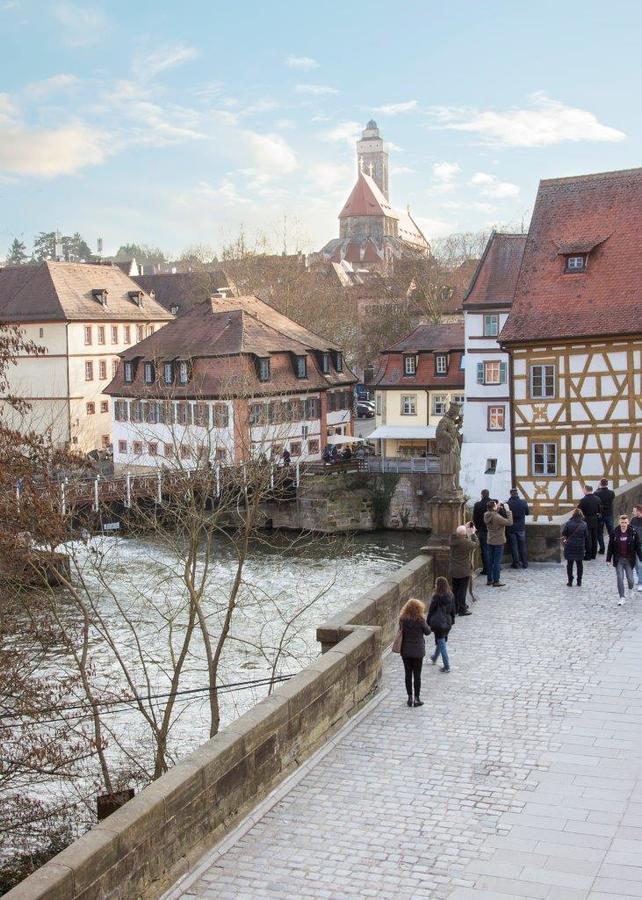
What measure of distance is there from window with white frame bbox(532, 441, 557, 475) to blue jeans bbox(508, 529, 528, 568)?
15599mm

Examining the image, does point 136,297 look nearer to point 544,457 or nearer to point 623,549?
point 544,457

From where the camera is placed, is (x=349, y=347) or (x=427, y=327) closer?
(x=427, y=327)

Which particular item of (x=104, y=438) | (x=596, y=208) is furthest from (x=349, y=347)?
(x=596, y=208)

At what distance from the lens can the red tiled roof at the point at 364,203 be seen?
15512cm

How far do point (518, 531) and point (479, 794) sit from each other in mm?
9548

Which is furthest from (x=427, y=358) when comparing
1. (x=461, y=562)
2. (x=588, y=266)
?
(x=461, y=562)

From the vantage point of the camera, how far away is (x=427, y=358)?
177 feet

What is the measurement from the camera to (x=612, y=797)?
30.9ft

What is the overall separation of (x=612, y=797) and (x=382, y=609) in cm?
474

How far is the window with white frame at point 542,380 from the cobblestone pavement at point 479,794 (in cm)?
2018

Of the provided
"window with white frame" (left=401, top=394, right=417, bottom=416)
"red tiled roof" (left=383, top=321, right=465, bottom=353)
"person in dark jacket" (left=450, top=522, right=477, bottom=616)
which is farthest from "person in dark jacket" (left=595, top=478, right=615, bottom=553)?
"window with white frame" (left=401, top=394, right=417, bottom=416)

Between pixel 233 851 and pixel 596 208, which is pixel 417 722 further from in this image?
pixel 596 208

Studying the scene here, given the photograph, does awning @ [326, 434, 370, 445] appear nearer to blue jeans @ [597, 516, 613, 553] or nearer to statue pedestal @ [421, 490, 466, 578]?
blue jeans @ [597, 516, 613, 553]

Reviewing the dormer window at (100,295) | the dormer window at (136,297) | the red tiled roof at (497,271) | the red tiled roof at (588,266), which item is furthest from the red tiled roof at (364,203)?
the red tiled roof at (588,266)
